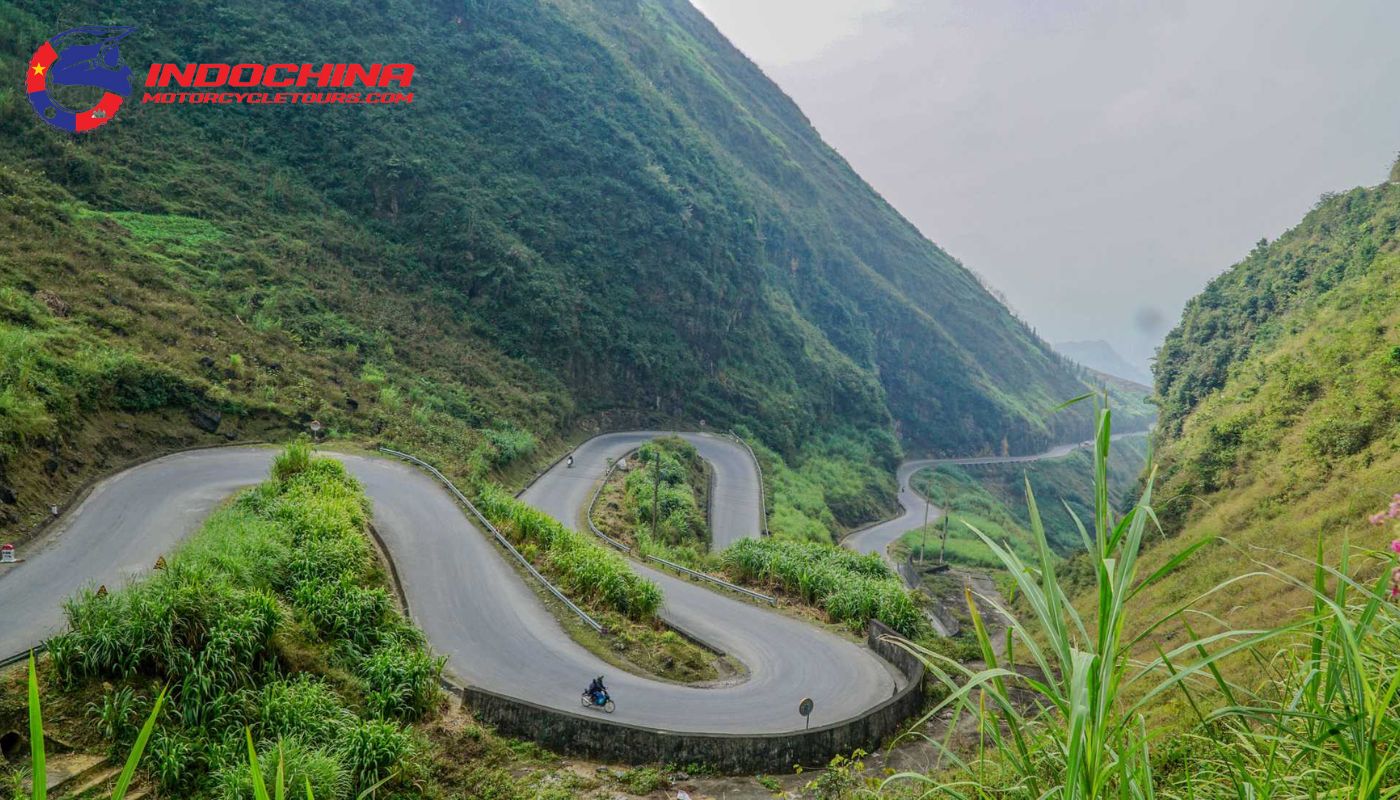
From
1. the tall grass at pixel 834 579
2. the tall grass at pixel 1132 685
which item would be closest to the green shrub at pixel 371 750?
the tall grass at pixel 1132 685

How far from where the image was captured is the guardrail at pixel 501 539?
14984mm

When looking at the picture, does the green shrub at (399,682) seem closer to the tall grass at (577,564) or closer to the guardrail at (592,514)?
the tall grass at (577,564)

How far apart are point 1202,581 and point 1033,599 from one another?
20.0m

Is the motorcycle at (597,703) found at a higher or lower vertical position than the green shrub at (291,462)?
lower

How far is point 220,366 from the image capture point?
950 inches

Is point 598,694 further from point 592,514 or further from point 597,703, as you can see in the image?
point 592,514

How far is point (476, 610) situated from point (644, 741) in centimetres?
573

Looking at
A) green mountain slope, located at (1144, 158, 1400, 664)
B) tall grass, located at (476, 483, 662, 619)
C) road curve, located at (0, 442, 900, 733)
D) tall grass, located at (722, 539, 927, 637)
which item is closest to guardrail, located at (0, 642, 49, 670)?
road curve, located at (0, 442, 900, 733)

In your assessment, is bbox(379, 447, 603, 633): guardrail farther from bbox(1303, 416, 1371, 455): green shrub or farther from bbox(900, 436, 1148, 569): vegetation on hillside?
bbox(900, 436, 1148, 569): vegetation on hillside

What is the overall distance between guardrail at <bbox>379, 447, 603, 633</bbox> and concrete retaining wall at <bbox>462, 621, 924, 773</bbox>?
381cm

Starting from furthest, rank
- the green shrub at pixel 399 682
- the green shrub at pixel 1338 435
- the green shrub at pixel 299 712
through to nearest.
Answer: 1. the green shrub at pixel 1338 435
2. the green shrub at pixel 399 682
3. the green shrub at pixel 299 712

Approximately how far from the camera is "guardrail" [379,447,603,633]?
49.2ft

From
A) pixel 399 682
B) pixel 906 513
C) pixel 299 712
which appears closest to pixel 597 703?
pixel 399 682

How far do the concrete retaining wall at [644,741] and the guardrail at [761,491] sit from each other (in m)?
23.6
